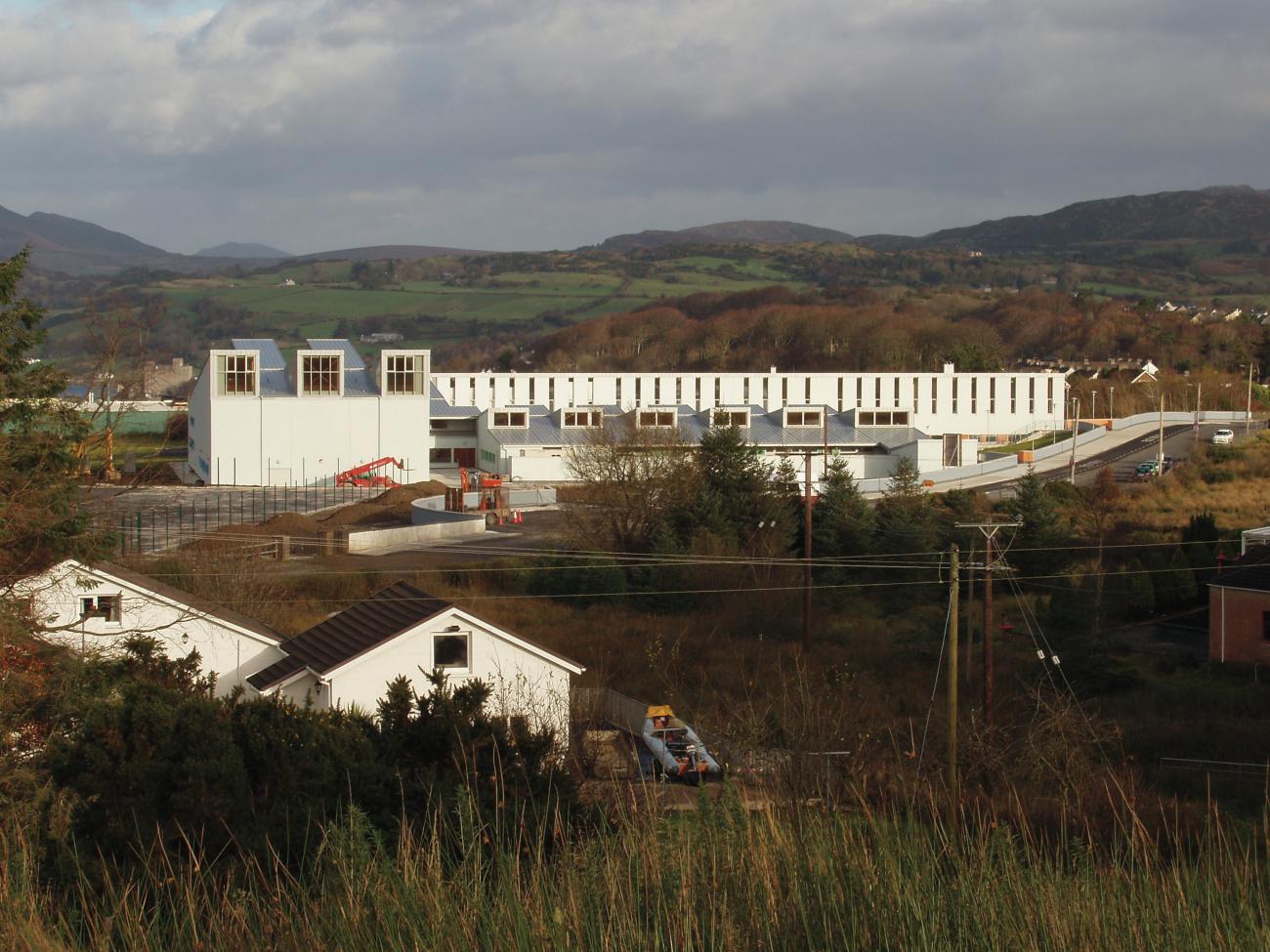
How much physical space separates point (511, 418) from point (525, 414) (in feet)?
2.06

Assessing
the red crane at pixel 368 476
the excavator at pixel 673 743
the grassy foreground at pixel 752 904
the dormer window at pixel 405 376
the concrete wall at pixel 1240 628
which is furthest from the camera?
the dormer window at pixel 405 376

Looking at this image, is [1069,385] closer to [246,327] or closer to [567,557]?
[567,557]

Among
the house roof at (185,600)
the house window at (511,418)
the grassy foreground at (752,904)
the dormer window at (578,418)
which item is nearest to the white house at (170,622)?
the house roof at (185,600)

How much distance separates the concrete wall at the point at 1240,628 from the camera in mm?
25922

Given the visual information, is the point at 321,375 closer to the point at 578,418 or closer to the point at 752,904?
the point at 578,418

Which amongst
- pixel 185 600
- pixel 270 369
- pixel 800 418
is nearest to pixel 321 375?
pixel 270 369

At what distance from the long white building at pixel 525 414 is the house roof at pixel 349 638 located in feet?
93.7

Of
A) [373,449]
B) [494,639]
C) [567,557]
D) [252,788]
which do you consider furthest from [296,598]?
[373,449]

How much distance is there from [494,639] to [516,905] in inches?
586

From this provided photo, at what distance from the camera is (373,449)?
5622 centimetres

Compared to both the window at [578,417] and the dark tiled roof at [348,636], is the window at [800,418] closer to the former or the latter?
the window at [578,417]

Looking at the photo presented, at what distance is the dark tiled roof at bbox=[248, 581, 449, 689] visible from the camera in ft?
58.5

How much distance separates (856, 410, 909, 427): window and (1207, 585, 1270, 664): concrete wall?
3580cm

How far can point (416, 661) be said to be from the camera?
1780 centimetres
